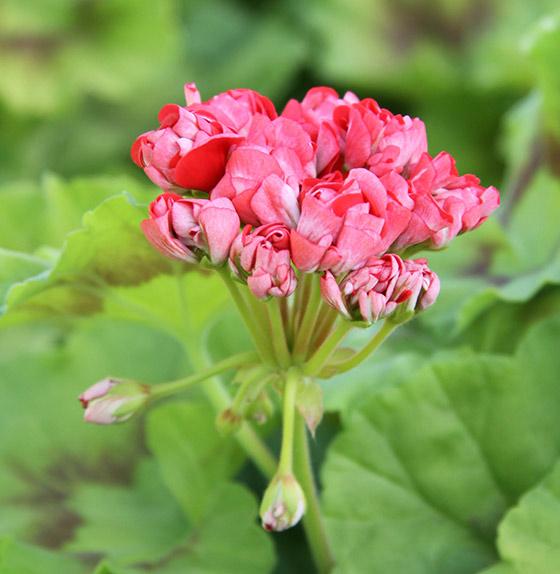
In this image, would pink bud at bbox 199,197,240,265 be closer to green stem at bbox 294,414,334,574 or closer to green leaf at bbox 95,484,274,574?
green stem at bbox 294,414,334,574

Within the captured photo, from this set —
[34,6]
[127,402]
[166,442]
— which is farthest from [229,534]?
[34,6]

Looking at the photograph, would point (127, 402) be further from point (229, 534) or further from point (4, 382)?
point (4, 382)

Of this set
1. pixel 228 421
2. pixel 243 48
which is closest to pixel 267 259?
pixel 228 421

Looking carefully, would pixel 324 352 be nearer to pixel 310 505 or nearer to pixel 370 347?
pixel 370 347

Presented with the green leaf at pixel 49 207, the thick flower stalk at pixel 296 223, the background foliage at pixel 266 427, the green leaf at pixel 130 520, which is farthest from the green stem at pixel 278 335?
the green leaf at pixel 49 207

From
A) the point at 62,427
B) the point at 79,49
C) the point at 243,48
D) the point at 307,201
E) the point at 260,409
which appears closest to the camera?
the point at 307,201

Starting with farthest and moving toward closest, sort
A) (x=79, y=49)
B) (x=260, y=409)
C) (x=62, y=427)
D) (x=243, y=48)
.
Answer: (x=243, y=48)
(x=79, y=49)
(x=62, y=427)
(x=260, y=409)

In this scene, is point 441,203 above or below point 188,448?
above
